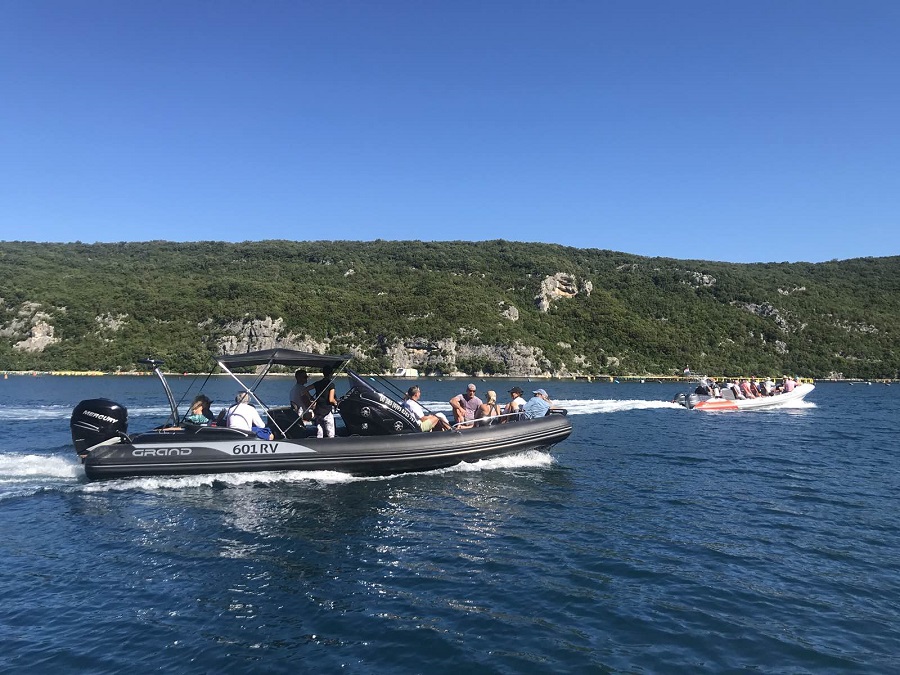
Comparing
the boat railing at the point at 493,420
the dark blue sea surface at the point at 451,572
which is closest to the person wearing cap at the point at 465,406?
the boat railing at the point at 493,420

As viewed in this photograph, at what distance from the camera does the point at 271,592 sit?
6582 mm

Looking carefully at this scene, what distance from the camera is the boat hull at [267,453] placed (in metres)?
11.3

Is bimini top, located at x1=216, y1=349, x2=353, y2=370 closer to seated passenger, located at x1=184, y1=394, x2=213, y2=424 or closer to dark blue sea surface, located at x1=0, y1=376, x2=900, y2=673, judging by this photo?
seated passenger, located at x1=184, y1=394, x2=213, y2=424

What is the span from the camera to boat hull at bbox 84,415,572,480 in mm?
11312

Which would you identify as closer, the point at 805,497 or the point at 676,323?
the point at 805,497

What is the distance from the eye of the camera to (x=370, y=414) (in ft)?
41.4

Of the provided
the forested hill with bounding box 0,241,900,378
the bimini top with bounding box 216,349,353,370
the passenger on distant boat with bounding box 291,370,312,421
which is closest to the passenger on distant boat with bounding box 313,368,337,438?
the passenger on distant boat with bounding box 291,370,312,421

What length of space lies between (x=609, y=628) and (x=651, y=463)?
993cm

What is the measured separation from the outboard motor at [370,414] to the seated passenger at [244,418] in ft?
5.88

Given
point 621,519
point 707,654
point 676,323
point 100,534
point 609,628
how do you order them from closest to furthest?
point 707,654
point 609,628
point 100,534
point 621,519
point 676,323

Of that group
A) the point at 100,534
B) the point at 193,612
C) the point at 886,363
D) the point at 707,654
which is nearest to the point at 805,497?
the point at 707,654

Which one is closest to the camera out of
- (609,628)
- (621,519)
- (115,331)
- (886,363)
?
(609,628)

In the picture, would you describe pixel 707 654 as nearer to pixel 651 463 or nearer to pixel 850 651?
pixel 850 651

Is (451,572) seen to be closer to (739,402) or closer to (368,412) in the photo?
(368,412)
